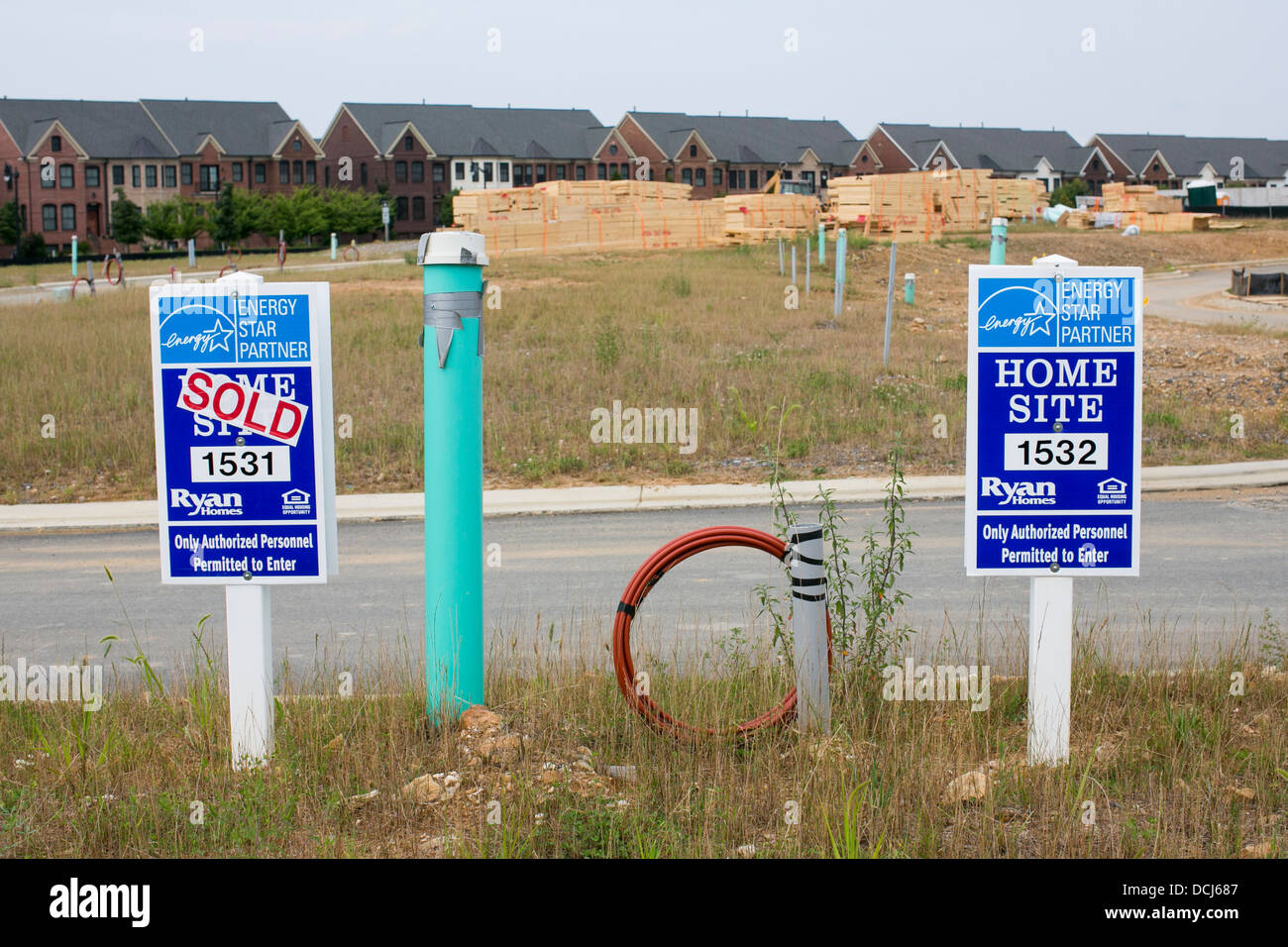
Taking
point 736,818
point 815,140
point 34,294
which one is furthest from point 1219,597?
point 815,140

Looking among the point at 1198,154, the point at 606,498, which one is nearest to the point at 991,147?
the point at 1198,154

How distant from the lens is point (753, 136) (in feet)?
320

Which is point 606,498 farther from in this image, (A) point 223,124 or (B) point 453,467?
Result: (A) point 223,124

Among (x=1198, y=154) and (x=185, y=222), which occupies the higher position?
(x=1198, y=154)

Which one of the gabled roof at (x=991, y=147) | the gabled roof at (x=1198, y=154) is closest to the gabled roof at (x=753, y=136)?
the gabled roof at (x=991, y=147)

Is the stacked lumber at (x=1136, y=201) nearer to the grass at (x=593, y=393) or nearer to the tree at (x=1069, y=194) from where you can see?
the tree at (x=1069, y=194)

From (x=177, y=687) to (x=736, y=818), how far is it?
3266mm

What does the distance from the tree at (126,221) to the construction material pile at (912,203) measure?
38909 mm

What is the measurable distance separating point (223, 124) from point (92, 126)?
315 inches

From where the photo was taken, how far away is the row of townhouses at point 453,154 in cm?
7556

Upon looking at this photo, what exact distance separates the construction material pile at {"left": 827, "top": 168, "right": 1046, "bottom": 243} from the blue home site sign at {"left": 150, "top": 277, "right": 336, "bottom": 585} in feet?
138

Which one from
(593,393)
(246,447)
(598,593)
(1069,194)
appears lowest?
(598,593)

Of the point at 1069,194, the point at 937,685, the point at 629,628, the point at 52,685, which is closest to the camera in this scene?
the point at 629,628

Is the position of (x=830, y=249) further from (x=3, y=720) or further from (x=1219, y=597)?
(x=3, y=720)
